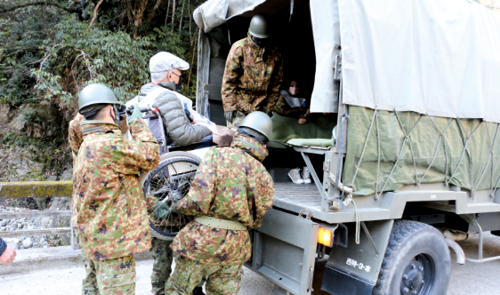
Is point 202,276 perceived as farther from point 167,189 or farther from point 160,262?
point 167,189

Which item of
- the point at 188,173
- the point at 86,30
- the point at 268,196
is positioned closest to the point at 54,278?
the point at 188,173

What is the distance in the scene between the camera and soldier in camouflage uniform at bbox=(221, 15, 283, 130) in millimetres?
4082

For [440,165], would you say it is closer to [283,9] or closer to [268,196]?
[268,196]

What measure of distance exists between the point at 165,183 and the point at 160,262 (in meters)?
0.70

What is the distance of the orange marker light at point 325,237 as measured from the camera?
261cm

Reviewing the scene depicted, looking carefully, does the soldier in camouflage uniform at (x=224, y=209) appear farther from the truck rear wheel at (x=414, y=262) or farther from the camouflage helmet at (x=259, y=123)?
the truck rear wheel at (x=414, y=262)

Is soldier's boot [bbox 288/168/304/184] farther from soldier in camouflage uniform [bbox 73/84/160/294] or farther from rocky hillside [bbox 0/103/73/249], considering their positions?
rocky hillside [bbox 0/103/73/249]

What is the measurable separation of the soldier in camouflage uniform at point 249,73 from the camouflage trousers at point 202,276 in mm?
1766

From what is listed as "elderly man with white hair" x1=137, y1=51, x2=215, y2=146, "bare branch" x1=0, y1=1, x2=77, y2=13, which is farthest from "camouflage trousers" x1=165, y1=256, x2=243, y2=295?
"bare branch" x1=0, y1=1, x2=77, y2=13

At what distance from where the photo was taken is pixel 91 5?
966 cm

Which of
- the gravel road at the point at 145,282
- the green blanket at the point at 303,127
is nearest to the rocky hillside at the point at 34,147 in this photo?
the gravel road at the point at 145,282

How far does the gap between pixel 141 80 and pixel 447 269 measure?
7.22 meters

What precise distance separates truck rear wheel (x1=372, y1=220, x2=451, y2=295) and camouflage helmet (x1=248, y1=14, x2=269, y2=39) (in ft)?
7.71

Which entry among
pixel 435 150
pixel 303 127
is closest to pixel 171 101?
pixel 303 127
